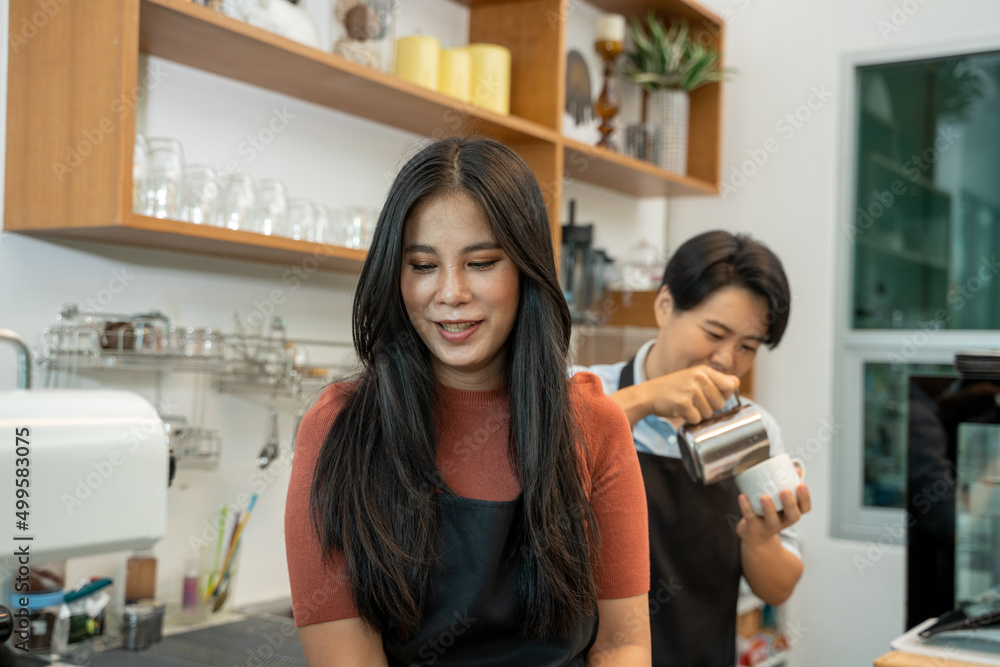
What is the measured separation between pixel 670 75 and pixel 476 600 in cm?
255

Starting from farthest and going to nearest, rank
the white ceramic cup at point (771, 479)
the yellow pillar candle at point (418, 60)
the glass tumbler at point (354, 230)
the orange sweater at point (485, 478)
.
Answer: the yellow pillar candle at point (418, 60), the glass tumbler at point (354, 230), the white ceramic cup at point (771, 479), the orange sweater at point (485, 478)

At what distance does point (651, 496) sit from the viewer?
1810 mm

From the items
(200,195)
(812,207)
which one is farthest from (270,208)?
(812,207)

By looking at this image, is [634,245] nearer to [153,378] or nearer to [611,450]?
[153,378]

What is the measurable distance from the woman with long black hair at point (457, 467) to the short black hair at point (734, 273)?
1.99ft

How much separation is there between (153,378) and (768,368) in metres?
2.27

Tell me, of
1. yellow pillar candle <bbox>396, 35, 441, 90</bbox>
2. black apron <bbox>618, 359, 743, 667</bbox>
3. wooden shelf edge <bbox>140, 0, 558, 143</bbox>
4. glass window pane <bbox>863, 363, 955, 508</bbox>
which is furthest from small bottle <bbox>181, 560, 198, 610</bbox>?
glass window pane <bbox>863, 363, 955, 508</bbox>

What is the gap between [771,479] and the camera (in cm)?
162

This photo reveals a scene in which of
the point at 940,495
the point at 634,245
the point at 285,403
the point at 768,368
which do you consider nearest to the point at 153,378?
the point at 285,403

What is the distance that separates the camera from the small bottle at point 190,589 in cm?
201

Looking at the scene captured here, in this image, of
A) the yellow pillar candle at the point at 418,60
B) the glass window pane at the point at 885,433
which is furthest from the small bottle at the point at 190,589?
the glass window pane at the point at 885,433

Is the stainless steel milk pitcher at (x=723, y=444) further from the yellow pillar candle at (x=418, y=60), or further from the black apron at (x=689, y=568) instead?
the yellow pillar candle at (x=418, y=60)

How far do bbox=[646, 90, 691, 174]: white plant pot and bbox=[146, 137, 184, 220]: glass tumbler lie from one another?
1.93 metres

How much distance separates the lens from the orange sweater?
3.75 ft
